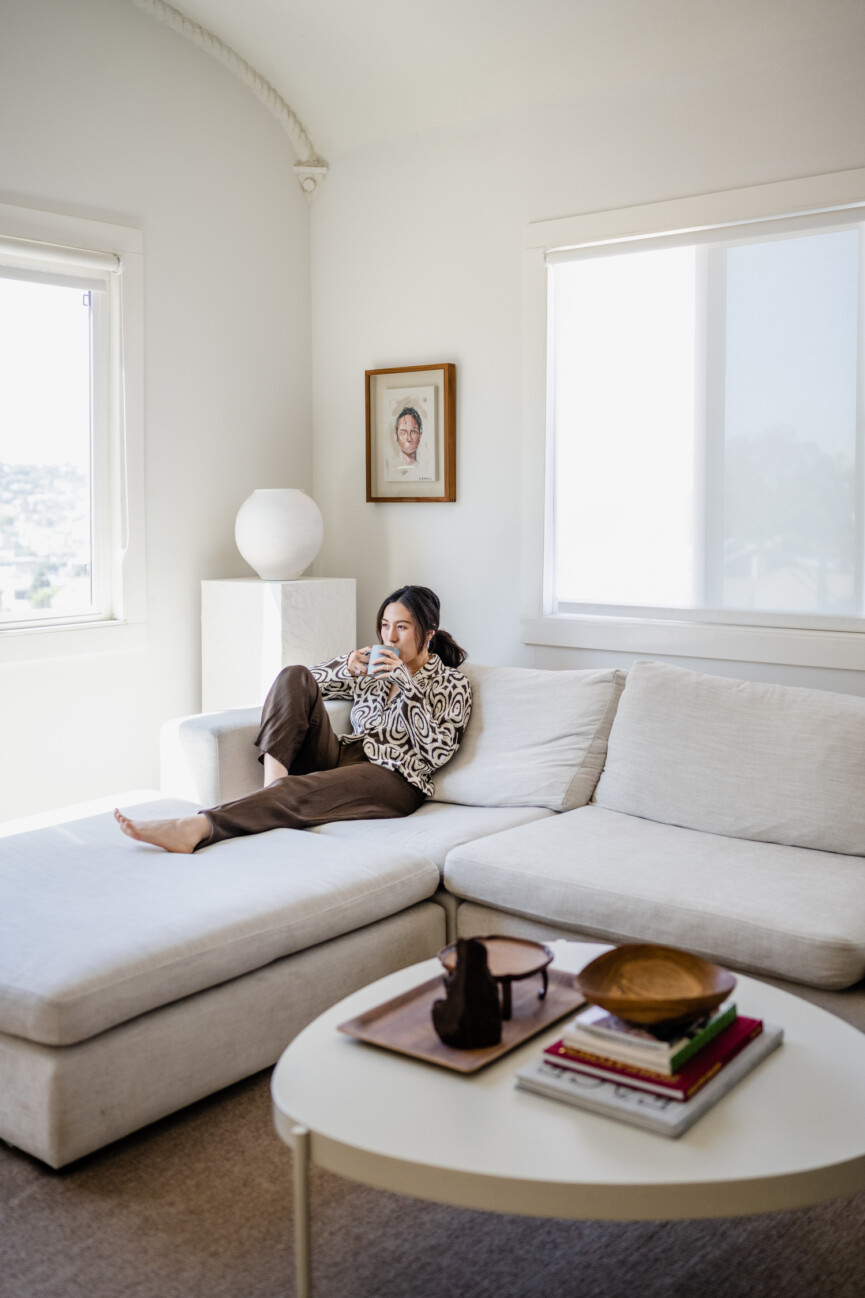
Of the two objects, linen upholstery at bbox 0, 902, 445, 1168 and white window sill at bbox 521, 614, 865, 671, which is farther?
white window sill at bbox 521, 614, 865, 671

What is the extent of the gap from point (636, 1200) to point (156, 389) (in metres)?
3.44

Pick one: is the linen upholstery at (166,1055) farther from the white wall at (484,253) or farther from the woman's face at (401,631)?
the white wall at (484,253)

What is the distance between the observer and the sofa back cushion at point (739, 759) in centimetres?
286

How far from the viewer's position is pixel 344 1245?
1901 millimetres

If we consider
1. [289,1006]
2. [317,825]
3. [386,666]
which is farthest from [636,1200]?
[386,666]

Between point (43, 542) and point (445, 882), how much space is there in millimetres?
1938

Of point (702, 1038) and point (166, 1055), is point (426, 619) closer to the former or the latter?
point (166, 1055)

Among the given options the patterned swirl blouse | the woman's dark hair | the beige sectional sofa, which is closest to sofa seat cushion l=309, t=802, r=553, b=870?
the beige sectional sofa

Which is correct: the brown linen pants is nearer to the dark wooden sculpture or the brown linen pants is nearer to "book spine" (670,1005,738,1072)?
the dark wooden sculpture

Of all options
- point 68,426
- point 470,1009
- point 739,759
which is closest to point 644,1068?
point 470,1009

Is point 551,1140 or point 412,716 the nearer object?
point 551,1140

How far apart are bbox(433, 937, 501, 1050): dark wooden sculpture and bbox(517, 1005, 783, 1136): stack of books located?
87 millimetres

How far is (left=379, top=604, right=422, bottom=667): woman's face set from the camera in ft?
11.6

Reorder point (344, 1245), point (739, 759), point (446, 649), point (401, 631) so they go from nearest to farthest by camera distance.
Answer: point (344, 1245)
point (739, 759)
point (401, 631)
point (446, 649)
